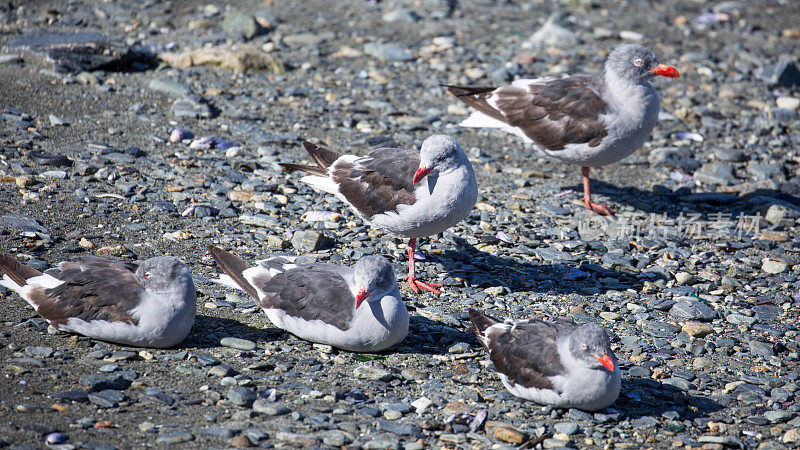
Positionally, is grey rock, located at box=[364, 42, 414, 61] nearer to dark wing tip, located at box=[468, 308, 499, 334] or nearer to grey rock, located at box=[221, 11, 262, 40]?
grey rock, located at box=[221, 11, 262, 40]

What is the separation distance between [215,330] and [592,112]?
16.7ft

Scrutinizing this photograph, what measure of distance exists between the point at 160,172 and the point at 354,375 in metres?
4.25

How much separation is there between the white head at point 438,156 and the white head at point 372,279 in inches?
49.1

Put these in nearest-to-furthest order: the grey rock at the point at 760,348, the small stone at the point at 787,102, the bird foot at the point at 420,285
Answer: the grey rock at the point at 760,348 → the bird foot at the point at 420,285 → the small stone at the point at 787,102

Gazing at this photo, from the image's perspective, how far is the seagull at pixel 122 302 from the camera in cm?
590

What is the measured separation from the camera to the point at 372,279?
5988mm

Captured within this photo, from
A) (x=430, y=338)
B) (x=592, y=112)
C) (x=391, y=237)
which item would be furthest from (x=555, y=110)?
(x=430, y=338)

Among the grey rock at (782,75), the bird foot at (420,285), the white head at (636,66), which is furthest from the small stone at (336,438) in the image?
the grey rock at (782,75)

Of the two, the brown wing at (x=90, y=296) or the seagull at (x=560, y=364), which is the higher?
the brown wing at (x=90, y=296)

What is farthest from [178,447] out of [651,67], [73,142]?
[651,67]

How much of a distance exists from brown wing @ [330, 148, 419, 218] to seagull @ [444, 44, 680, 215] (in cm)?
241

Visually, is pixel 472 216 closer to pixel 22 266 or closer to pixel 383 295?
pixel 383 295

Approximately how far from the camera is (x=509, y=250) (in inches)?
332

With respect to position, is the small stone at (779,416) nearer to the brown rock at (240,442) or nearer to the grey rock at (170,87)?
the brown rock at (240,442)
